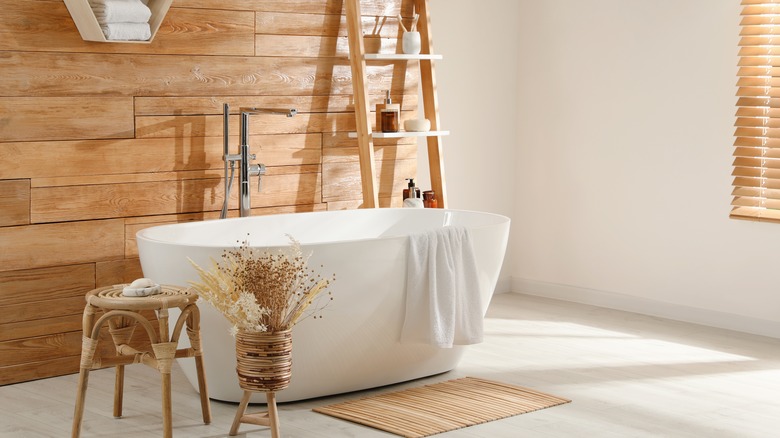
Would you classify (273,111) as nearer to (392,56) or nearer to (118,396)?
(392,56)

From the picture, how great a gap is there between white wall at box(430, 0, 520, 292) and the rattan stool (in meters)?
2.47

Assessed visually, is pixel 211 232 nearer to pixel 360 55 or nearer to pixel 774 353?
pixel 360 55

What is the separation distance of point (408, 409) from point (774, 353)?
197cm

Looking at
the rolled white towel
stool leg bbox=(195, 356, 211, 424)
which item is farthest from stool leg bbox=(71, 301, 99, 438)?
stool leg bbox=(195, 356, 211, 424)

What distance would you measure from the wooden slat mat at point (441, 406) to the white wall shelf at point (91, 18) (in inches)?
69.3

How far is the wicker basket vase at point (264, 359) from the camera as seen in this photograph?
3145 millimetres

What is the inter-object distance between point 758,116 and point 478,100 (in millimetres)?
1618

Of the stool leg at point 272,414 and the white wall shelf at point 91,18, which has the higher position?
the white wall shelf at point 91,18

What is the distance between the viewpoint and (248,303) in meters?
3.04

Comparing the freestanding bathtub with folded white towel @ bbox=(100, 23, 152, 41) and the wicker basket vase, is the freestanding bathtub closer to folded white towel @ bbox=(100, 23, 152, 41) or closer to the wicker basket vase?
the wicker basket vase

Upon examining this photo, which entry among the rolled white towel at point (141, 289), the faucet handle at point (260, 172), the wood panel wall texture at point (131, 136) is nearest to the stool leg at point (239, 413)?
the rolled white towel at point (141, 289)

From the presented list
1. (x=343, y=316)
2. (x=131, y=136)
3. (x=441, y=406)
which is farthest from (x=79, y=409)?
(x=131, y=136)

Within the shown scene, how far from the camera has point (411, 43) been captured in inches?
203

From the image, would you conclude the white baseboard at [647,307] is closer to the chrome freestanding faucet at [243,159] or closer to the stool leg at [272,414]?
the chrome freestanding faucet at [243,159]
